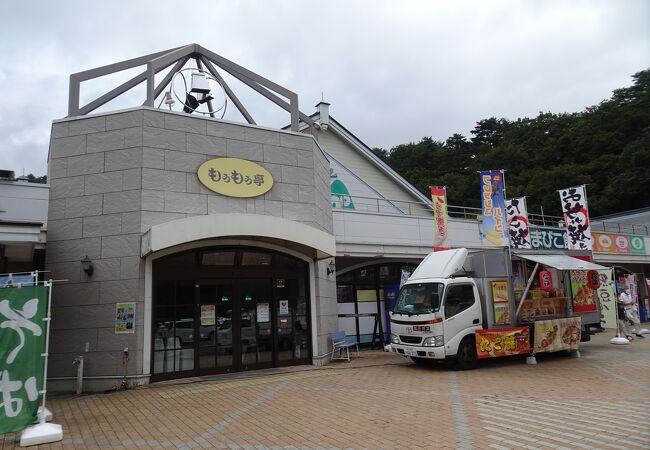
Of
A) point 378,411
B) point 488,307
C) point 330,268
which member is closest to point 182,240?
point 330,268

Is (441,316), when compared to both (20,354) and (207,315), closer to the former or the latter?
(207,315)

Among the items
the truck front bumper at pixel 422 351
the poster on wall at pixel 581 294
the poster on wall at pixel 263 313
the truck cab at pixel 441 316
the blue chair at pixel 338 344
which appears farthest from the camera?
the poster on wall at pixel 581 294

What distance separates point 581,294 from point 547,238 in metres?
8.15

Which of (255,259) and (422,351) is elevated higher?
(255,259)

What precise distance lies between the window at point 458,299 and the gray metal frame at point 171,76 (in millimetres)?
6372

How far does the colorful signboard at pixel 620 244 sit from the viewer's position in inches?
950

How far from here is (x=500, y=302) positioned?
41.7 ft

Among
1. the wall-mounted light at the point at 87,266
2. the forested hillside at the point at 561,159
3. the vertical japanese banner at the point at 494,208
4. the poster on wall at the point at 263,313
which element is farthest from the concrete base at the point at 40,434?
the forested hillside at the point at 561,159

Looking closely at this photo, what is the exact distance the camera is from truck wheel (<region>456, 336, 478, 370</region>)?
1179 centimetres

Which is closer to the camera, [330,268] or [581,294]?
[330,268]

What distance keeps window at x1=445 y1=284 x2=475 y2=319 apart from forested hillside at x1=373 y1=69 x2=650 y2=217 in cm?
3045

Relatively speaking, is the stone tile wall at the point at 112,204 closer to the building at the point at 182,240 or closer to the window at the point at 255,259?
the building at the point at 182,240

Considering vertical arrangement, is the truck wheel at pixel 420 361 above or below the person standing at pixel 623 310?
below

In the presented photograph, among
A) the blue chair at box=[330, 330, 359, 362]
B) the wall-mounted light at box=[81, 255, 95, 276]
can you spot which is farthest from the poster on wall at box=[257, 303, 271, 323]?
the wall-mounted light at box=[81, 255, 95, 276]
